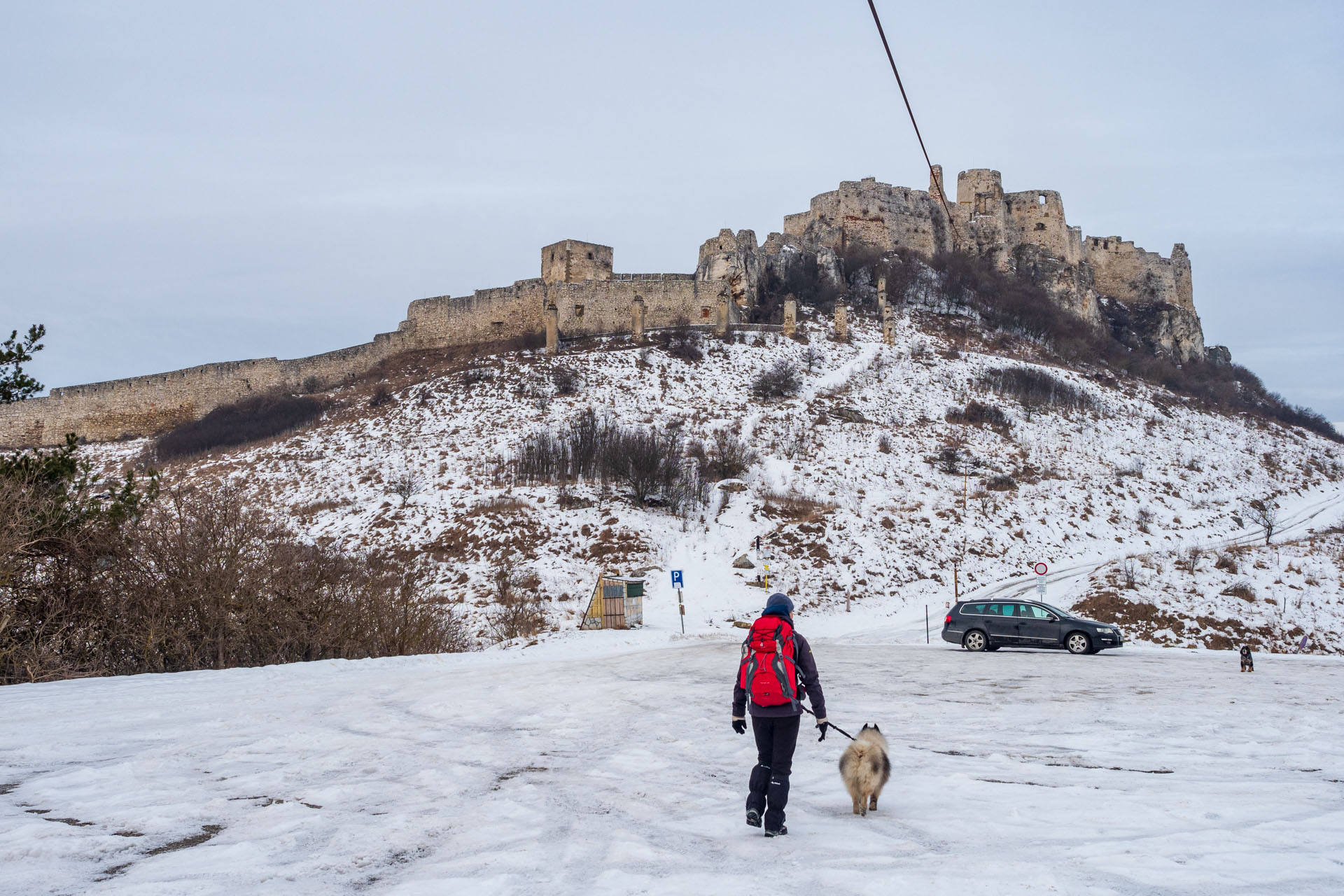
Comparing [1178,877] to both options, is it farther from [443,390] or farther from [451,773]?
[443,390]

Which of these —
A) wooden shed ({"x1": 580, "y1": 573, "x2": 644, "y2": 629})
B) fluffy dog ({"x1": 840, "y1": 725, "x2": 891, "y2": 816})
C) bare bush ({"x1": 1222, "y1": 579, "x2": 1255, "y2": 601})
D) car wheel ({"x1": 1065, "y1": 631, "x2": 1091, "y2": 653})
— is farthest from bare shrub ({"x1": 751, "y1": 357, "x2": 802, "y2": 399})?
fluffy dog ({"x1": 840, "y1": 725, "x2": 891, "y2": 816})

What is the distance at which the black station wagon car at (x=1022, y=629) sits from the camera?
18.0 metres

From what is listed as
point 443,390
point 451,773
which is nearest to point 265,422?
point 443,390

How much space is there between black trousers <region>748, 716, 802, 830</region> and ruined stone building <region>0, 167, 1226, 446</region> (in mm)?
42080

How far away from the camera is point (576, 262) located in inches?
2042

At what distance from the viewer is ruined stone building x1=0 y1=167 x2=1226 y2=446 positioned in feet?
161

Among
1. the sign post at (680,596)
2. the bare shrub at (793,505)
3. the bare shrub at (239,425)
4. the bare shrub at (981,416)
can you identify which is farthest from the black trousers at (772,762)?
the bare shrub at (239,425)

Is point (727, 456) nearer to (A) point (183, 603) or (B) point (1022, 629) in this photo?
(B) point (1022, 629)

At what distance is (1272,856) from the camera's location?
4699 millimetres

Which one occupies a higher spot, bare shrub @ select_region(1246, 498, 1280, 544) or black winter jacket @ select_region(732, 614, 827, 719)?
bare shrub @ select_region(1246, 498, 1280, 544)

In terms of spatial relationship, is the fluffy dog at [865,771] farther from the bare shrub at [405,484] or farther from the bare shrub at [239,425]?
the bare shrub at [239,425]

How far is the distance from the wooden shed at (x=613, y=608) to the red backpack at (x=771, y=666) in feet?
58.3

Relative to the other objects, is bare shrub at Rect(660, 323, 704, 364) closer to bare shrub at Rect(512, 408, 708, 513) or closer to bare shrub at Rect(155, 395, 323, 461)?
bare shrub at Rect(512, 408, 708, 513)

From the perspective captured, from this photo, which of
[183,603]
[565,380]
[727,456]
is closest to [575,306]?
[565,380]
